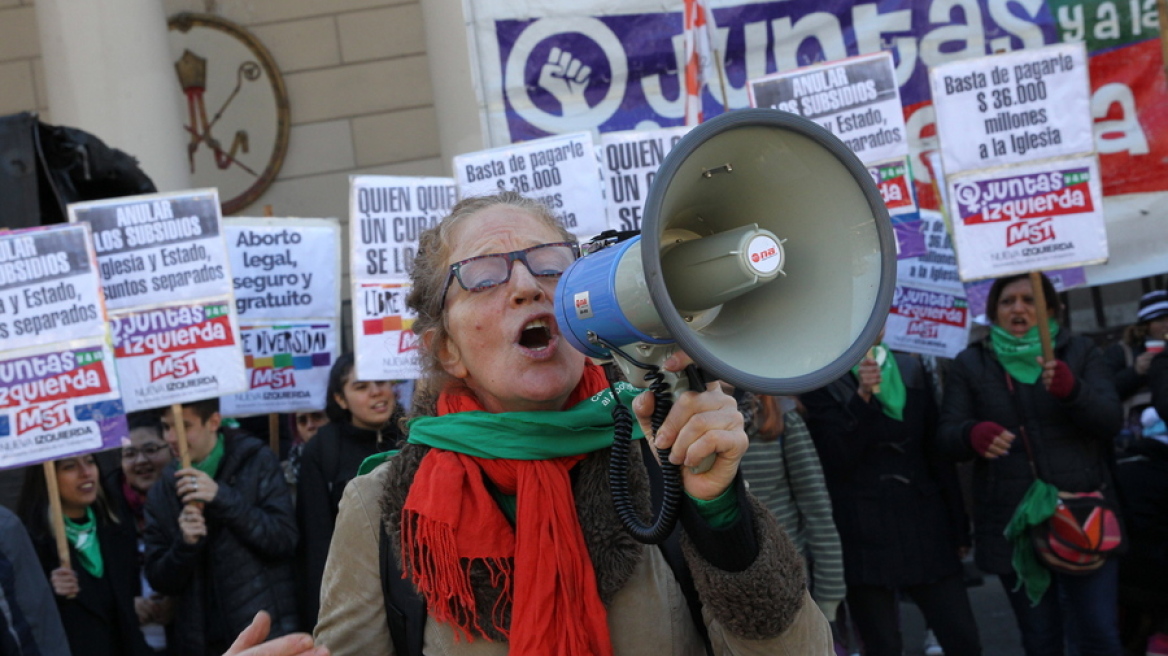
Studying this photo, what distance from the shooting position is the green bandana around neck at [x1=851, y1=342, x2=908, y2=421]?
15.8 feet

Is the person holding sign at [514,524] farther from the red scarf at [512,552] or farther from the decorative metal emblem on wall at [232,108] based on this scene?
the decorative metal emblem on wall at [232,108]

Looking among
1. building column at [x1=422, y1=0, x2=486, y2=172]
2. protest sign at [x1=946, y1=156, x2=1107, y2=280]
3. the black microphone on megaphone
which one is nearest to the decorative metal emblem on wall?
building column at [x1=422, y1=0, x2=486, y2=172]

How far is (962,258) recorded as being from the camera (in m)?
4.85

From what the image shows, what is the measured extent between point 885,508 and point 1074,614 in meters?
0.82

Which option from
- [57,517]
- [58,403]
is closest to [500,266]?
[57,517]

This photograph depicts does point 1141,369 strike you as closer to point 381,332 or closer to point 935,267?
point 935,267

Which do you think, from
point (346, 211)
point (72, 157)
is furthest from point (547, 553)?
point (346, 211)

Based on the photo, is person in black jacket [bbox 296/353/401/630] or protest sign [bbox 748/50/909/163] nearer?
person in black jacket [bbox 296/353/401/630]

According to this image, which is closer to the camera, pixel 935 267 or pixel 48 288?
pixel 48 288

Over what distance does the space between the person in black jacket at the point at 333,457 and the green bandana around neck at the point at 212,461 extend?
1.03ft

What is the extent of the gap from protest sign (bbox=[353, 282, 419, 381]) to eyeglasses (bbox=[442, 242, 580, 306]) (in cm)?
275

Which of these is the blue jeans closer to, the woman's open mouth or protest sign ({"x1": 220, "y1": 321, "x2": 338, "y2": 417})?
protest sign ({"x1": 220, "y1": 321, "x2": 338, "y2": 417})

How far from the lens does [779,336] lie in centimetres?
151

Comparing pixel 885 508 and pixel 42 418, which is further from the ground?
pixel 42 418
